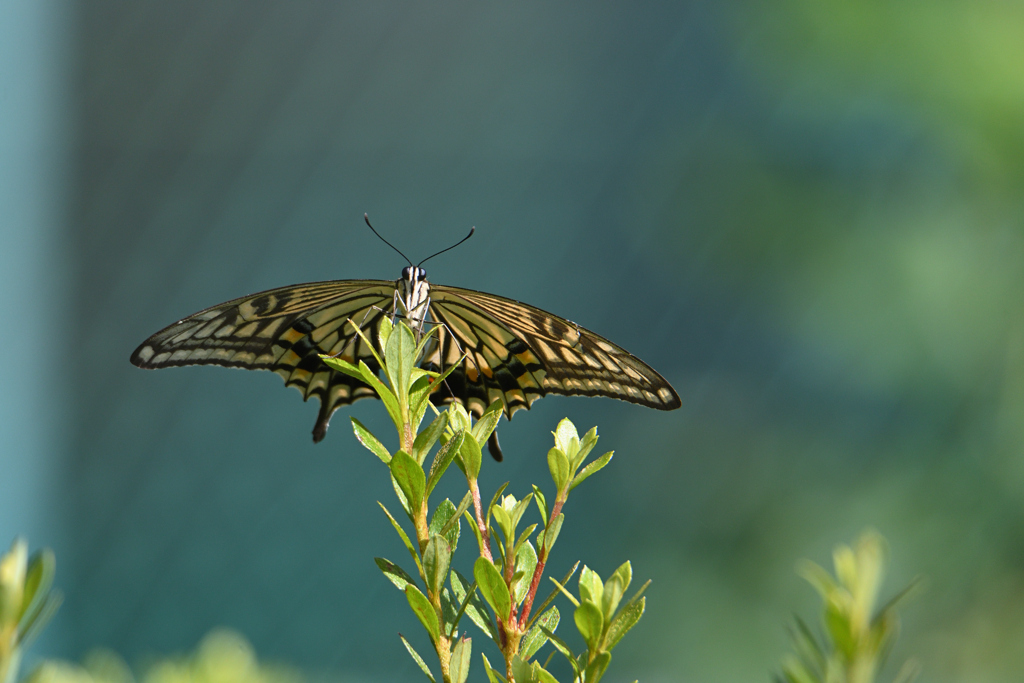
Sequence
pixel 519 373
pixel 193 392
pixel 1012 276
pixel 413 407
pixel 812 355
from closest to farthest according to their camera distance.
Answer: pixel 413 407
pixel 519 373
pixel 1012 276
pixel 812 355
pixel 193 392

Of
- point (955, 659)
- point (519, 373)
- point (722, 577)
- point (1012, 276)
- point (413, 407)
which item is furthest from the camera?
point (722, 577)

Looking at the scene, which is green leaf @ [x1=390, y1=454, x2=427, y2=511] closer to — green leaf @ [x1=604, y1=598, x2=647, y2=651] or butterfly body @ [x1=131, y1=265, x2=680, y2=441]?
green leaf @ [x1=604, y1=598, x2=647, y2=651]

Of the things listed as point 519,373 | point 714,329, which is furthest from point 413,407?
point 714,329

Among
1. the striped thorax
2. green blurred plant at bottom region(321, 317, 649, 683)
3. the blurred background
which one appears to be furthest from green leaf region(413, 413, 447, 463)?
the blurred background

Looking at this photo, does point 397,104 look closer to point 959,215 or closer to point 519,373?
point 959,215

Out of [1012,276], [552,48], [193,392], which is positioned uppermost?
[552,48]

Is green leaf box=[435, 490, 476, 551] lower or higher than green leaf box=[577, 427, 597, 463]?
lower

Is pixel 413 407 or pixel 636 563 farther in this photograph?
pixel 636 563
